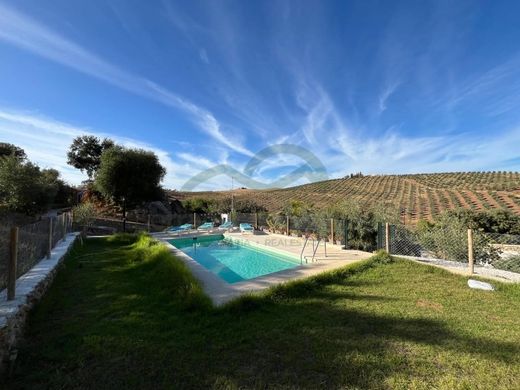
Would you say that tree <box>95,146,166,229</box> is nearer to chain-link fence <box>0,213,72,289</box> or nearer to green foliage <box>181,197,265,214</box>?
green foliage <box>181,197,265,214</box>

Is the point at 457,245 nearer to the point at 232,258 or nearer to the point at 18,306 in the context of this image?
the point at 232,258

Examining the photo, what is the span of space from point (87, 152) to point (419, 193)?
39.8 metres

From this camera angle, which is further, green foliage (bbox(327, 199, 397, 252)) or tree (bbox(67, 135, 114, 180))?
tree (bbox(67, 135, 114, 180))

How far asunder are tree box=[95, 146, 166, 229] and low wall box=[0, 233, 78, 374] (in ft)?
40.9

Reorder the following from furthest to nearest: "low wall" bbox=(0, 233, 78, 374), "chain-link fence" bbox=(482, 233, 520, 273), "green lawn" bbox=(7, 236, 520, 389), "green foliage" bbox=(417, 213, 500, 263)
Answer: "green foliage" bbox=(417, 213, 500, 263)
"chain-link fence" bbox=(482, 233, 520, 273)
"low wall" bbox=(0, 233, 78, 374)
"green lawn" bbox=(7, 236, 520, 389)

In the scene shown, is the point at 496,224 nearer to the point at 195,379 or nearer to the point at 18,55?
the point at 195,379

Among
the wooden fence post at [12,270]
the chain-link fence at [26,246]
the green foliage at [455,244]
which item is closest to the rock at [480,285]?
the green foliage at [455,244]

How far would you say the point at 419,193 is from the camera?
35688 millimetres

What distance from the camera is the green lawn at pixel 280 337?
109 inches

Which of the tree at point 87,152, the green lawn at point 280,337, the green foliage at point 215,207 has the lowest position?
the green lawn at point 280,337

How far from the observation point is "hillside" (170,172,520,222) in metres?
25.0

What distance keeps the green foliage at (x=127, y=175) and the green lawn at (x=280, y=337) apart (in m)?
13.4

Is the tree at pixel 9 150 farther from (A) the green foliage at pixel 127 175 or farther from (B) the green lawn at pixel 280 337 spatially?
(B) the green lawn at pixel 280 337

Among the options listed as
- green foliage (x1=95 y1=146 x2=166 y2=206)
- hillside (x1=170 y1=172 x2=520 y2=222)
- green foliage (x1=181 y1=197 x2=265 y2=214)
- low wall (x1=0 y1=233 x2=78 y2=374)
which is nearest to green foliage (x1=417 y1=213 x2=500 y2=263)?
hillside (x1=170 y1=172 x2=520 y2=222)
